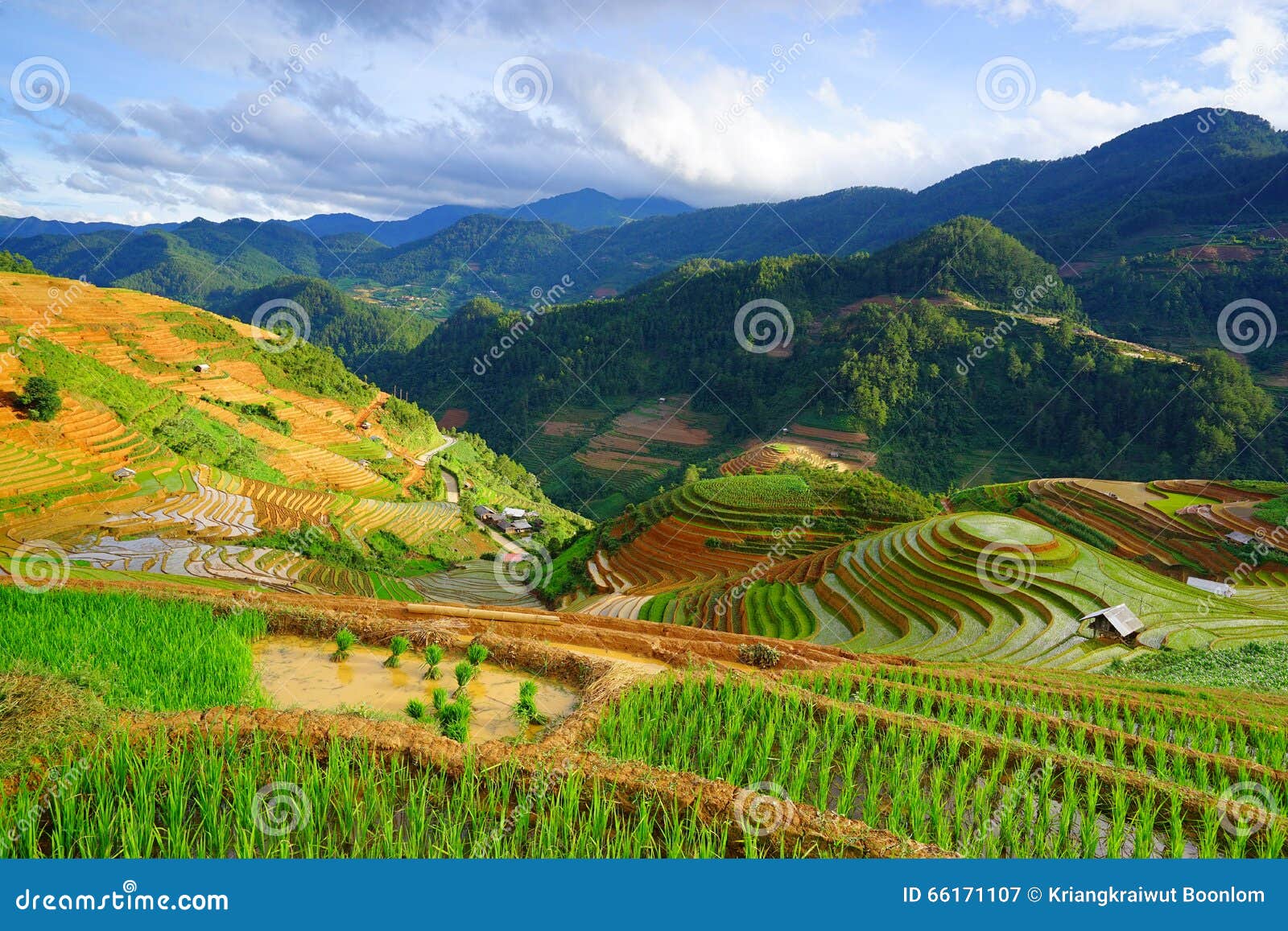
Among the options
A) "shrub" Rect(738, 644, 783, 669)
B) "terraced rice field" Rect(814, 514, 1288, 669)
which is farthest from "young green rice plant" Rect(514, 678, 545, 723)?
"terraced rice field" Rect(814, 514, 1288, 669)

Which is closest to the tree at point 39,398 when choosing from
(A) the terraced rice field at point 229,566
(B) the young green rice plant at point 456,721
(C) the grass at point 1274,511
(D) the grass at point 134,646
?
(A) the terraced rice field at point 229,566

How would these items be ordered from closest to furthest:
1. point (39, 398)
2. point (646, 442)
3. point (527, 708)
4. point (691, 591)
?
point (527, 708) < point (691, 591) < point (39, 398) < point (646, 442)

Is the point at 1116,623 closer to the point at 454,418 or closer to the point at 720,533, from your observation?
the point at 720,533

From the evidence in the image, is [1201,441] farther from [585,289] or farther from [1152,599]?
[585,289]

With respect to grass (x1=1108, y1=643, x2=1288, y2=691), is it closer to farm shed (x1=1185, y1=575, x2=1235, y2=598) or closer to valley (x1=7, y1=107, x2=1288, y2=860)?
valley (x1=7, y1=107, x2=1288, y2=860)

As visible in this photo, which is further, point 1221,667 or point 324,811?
point 1221,667

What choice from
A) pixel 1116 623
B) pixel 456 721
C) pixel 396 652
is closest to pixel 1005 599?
pixel 1116 623

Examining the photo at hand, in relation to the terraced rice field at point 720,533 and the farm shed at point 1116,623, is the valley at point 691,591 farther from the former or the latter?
the terraced rice field at point 720,533

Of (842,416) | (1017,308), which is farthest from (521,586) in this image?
(1017,308)
